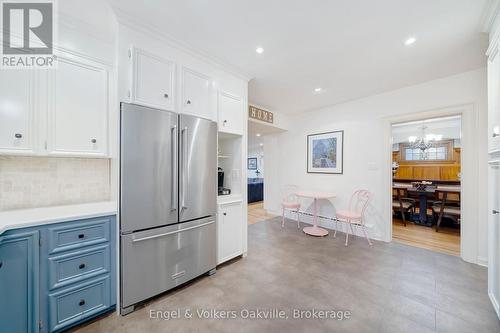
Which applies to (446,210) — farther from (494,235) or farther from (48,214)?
(48,214)

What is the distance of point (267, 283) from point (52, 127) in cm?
266

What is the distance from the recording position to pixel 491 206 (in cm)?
171

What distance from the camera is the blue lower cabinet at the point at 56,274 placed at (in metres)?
1.30

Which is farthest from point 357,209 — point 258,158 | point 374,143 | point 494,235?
point 258,158

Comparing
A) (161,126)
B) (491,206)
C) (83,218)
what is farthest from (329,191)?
(83,218)

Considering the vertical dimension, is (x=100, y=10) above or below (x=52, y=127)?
above

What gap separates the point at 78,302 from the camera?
1.55 m

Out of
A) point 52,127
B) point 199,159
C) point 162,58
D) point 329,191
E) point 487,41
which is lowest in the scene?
point 329,191

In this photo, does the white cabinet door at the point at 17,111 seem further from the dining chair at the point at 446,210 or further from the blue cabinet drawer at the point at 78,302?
the dining chair at the point at 446,210

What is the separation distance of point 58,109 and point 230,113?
173 centimetres

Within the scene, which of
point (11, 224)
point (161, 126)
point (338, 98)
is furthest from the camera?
point (338, 98)

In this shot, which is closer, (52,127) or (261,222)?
(52,127)

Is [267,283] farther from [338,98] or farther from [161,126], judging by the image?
[338,98]

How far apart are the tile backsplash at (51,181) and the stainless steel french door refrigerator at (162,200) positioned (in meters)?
0.76
